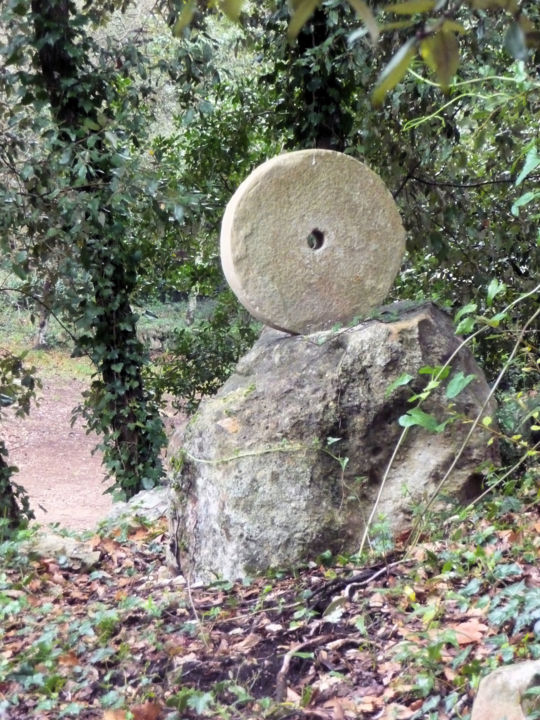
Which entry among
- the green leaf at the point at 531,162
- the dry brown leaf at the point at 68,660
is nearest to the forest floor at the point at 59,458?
the dry brown leaf at the point at 68,660

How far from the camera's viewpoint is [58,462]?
14.8m

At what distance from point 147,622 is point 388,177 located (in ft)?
14.1

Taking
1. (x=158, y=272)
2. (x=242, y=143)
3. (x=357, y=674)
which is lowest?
(x=357, y=674)

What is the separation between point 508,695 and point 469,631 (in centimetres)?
66

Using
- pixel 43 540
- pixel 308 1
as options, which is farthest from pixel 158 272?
pixel 308 1

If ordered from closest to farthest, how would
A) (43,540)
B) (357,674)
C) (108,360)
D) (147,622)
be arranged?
(357,674) → (147,622) → (43,540) → (108,360)

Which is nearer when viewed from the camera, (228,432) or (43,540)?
(228,432)

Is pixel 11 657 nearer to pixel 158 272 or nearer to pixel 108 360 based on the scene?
pixel 108 360

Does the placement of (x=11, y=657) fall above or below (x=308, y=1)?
below

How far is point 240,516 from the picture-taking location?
417 cm

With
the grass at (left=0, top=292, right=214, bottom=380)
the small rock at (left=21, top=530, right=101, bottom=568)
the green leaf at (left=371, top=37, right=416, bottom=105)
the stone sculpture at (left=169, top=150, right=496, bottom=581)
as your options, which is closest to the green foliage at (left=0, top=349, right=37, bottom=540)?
the small rock at (left=21, top=530, right=101, bottom=568)

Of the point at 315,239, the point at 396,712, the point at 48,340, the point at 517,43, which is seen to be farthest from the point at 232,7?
the point at 48,340

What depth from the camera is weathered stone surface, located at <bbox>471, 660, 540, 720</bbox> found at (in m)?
2.19

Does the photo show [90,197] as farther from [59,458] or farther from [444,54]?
[59,458]
